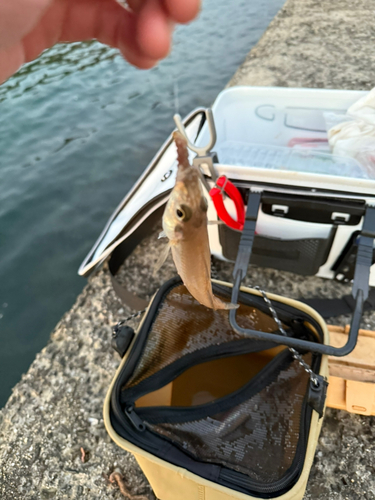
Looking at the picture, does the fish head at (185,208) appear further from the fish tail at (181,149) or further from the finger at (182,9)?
the finger at (182,9)

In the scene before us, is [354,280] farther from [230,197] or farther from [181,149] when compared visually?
[181,149]

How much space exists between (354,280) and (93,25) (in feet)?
4.68

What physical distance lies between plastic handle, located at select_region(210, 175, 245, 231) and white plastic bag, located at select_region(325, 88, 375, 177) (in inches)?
32.4

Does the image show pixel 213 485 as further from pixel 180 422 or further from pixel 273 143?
pixel 273 143

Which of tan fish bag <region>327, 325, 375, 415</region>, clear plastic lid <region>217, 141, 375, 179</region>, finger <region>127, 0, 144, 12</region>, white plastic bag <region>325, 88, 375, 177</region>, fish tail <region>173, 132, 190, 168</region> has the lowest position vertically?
tan fish bag <region>327, 325, 375, 415</region>

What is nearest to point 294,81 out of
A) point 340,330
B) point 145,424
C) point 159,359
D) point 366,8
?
point 366,8

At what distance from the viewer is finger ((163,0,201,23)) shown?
1.80ft

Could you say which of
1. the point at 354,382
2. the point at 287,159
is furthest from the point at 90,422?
the point at 287,159

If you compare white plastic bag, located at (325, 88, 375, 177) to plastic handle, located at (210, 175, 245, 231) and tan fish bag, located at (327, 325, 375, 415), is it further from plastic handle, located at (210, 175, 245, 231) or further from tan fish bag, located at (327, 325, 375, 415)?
tan fish bag, located at (327, 325, 375, 415)

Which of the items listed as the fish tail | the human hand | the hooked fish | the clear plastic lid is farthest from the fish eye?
the clear plastic lid

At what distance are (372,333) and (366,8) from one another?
601cm

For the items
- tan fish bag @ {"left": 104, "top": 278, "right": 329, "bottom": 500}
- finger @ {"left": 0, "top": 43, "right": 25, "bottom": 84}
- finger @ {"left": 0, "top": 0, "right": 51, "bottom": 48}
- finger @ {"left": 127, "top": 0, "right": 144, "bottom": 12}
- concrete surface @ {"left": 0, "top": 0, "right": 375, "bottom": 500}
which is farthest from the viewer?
concrete surface @ {"left": 0, "top": 0, "right": 375, "bottom": 500}

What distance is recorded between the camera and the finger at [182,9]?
549 mm

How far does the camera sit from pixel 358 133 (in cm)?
206
